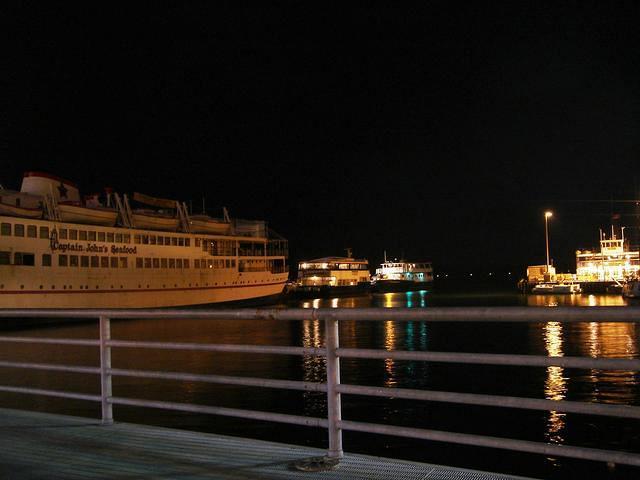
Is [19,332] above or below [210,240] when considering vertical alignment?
below

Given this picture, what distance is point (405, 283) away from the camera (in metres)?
132

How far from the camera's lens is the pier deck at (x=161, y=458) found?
448cm

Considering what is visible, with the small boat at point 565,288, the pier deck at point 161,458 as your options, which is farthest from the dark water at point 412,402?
the small boat at point 565,288

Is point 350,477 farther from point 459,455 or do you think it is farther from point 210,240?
point 210,240

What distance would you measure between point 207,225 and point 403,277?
253 ft

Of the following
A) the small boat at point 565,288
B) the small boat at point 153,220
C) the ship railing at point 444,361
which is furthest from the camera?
the small boat at point 565,288

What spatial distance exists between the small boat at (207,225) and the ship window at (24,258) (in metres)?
21.1

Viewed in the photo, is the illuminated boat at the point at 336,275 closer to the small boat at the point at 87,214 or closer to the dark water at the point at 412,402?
the small boat at the point at 87,214

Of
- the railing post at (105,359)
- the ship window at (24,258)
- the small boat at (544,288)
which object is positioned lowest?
the small boat at (544,288)

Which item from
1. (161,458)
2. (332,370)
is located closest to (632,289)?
(332,370)

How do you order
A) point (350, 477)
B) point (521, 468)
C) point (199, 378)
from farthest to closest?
point (521, 468)
point (199, 378)
point (350, 477)

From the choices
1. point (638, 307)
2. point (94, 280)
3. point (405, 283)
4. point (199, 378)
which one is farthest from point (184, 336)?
point (405, 283)

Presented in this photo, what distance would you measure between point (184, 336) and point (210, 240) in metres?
30.5

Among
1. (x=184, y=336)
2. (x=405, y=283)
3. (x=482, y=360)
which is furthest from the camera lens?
(x=405, y=283)
